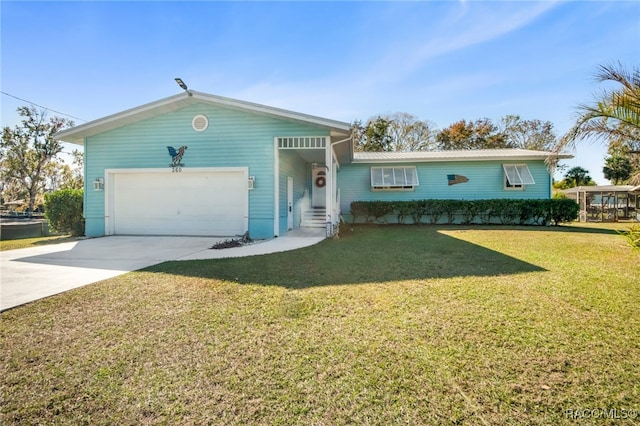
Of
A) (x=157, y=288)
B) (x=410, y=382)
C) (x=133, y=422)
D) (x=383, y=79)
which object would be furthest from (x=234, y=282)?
(x=383, y=79)

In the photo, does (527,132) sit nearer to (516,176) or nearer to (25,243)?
(516,176)

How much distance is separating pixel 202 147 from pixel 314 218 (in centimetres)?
491

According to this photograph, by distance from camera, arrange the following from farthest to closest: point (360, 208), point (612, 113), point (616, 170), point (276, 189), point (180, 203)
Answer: point (616, 170), point (360, 208), point (180, 203), point (276, 189), point (612, 113)

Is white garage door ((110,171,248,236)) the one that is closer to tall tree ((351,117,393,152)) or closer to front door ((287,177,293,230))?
front door ((287,177,293,230))

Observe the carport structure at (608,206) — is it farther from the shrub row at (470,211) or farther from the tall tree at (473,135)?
the shrub row at (470,211)

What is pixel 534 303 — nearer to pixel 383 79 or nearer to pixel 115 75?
pixel 383 79

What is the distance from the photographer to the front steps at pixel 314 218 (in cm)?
1129

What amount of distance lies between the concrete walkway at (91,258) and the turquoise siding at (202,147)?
1.40 meters

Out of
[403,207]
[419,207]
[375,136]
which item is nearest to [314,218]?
[403,207]

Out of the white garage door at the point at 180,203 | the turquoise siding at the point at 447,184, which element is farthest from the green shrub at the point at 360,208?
the white garage door at the point at 180,203

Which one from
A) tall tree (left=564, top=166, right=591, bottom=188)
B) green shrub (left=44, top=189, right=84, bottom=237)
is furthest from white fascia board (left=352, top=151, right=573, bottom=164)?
tall tree (left=564, top=166, right=591, bottom=188)

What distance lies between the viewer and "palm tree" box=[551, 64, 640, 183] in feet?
17.2

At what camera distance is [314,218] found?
1199 cm

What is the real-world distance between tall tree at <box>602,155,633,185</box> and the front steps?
3031 cm
